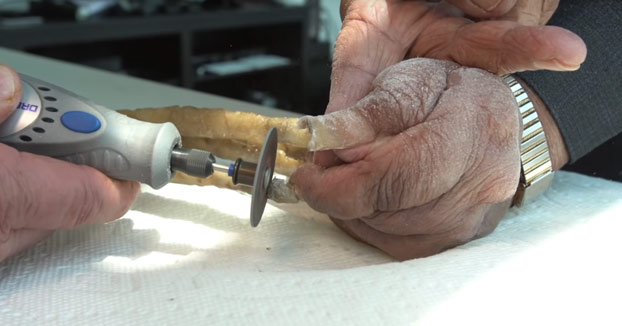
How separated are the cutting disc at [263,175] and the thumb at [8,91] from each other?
189 millimetres

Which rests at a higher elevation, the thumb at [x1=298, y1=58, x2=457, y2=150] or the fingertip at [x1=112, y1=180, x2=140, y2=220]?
the thumb at [x1=298, y1=58, x2=457, y2=150]

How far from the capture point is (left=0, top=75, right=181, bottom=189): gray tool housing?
1.46 feet

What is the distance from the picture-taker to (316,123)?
0.45 metres

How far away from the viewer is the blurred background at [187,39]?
6.08 feet

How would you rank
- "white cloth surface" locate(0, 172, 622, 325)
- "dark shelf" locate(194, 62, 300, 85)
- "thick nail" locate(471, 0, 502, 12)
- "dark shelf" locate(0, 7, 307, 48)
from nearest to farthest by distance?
"white cloth surface" locate(0, 172, 622, 325), "thick nail" locate(471, 0, 502, 12), "dark shelf" locate(0, 7, 307, 48), "dark shelf" locate(194, 62, 300, 85)

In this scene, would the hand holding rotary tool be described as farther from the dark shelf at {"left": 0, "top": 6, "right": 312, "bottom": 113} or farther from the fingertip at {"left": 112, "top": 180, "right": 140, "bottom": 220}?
the dark shelf at {"left": 0, "top": 6, "right": 312, "bottom": 113}

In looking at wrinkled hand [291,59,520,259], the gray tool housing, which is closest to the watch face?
the gray tool housing

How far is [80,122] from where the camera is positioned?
0.46 meters

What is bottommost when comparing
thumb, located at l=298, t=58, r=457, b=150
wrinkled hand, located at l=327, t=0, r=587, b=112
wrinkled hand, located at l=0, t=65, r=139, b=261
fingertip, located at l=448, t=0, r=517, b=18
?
wrinkled hand, located at l=0, t=65, r=139, b=261

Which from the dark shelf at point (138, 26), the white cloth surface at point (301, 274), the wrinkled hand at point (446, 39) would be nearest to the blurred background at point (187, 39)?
the dark shelf at point (138, 26)

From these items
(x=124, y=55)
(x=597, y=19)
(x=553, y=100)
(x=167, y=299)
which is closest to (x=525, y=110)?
(x=553, y=100)

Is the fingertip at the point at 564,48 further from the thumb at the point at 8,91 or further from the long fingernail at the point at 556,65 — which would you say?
the thumb at the point at 8,91

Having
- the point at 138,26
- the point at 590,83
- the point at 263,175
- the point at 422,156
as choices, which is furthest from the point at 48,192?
the point at 138,26

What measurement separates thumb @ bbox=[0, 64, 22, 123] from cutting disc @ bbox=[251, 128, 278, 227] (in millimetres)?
189
